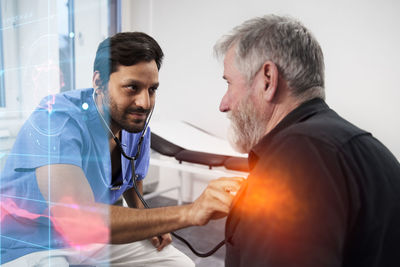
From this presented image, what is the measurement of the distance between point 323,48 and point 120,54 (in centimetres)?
165

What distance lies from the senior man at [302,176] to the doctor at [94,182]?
6.9 inches

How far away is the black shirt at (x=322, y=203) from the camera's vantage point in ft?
1.36

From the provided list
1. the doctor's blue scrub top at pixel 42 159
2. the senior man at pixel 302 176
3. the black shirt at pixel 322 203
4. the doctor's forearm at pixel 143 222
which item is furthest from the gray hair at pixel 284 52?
the doctor's blue scrub top at pixel 42 159

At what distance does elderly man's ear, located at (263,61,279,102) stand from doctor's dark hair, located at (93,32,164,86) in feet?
1.72

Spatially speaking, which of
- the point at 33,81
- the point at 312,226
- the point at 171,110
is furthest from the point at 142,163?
the point at 171,110

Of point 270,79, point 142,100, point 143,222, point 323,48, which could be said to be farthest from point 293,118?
point 323,48

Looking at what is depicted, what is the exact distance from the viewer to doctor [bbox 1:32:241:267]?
756 mm

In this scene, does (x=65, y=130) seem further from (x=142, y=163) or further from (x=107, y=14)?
(x=107, y=14)

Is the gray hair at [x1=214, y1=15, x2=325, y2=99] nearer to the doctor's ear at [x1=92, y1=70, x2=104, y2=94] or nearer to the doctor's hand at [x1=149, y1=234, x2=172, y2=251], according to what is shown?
the doctor's ear at [x1=92, y1=70, x2=104, y2=94]

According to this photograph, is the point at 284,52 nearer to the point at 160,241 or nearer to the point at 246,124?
the point at 246,124

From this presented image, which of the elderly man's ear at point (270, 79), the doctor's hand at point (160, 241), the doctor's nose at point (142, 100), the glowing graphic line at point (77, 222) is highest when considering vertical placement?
the elderly man's ear at point (270, 79)

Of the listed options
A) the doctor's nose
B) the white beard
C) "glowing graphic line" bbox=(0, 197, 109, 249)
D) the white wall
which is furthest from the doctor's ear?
the white wall

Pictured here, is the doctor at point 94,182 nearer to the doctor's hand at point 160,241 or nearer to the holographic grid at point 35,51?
the doctor's hand at point 160,241

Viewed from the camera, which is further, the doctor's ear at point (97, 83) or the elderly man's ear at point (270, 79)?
the doctor's ear at point (97, 83)
